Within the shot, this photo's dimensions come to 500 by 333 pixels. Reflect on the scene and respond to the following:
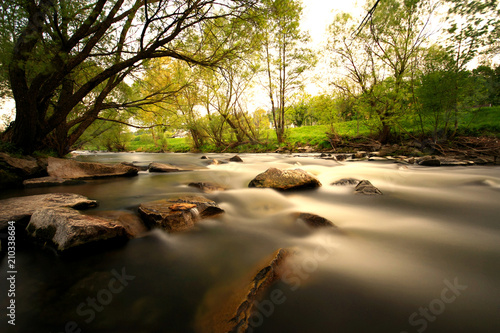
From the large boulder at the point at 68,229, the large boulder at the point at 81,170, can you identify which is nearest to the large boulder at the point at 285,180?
the large boulder at the point at 68,229

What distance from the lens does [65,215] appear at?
210 centimetres

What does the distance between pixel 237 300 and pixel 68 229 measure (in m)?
1.80

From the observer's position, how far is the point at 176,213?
2.59 metres

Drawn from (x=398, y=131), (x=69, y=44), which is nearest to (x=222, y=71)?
(x=69, y=44)

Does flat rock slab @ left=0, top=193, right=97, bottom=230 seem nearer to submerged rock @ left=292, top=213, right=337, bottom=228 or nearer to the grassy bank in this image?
submerged rock @ left=292, top=213, right=337, bottom=228

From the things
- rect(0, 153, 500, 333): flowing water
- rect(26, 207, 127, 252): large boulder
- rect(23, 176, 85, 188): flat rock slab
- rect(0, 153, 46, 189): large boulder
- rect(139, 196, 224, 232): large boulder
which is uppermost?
rect(0, 153, 46, 189): large boulder

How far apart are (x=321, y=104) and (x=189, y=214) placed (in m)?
17.2

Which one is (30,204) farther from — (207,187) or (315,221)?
(315,221)

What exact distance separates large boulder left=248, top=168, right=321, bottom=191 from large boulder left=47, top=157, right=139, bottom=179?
14.8 feet

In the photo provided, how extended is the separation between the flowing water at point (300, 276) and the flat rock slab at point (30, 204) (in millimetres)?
344

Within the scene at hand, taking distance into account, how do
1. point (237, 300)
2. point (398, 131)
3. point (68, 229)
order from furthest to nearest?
point (398, 131) → point (68, 229) → point (237, 300)

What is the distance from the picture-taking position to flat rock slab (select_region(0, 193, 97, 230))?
7.61 ft

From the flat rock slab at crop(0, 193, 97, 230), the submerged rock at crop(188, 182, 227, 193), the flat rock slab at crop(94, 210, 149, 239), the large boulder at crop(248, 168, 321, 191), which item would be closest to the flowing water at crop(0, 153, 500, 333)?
the flat rock slab at crop(94, 210, 149, 239)

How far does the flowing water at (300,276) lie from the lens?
1.26m
